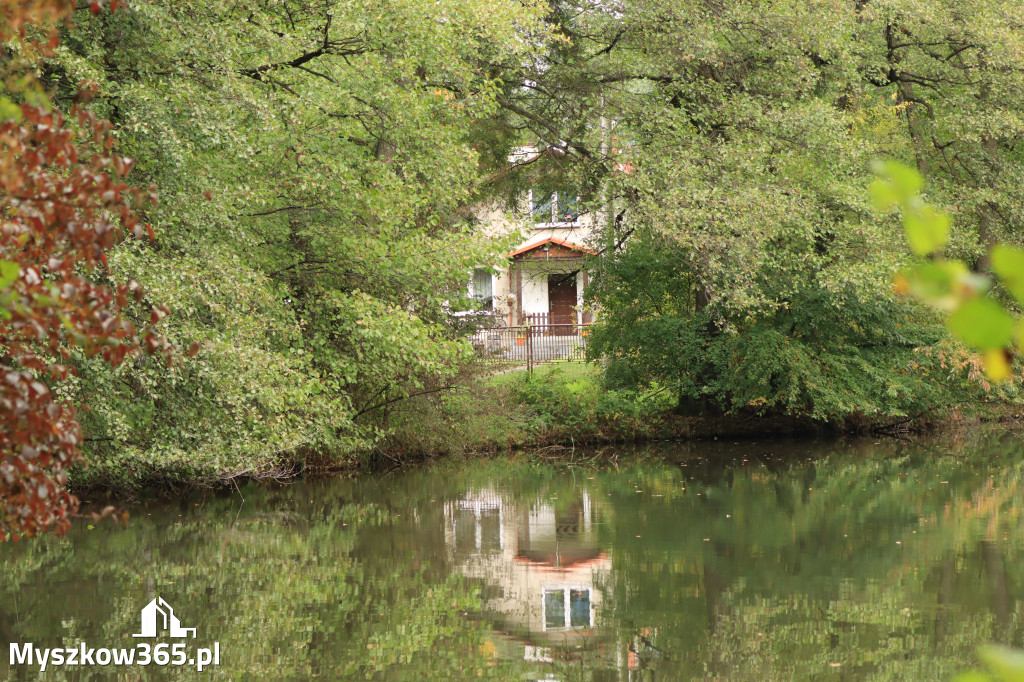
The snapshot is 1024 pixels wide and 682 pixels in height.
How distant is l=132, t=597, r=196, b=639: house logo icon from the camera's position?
890cm

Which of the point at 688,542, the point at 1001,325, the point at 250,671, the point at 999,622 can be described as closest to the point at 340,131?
the point at 688,542

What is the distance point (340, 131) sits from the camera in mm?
15688

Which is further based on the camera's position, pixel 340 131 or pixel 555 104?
pixel 555 104

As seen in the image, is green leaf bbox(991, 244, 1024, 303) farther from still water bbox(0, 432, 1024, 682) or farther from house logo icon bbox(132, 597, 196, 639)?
house logo icon bbox(132, 597, 196, 639)

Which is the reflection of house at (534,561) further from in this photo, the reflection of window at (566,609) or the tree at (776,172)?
the tree at (776,172)

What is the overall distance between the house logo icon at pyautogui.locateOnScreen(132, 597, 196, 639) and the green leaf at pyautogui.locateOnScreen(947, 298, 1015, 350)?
8405 millimetres

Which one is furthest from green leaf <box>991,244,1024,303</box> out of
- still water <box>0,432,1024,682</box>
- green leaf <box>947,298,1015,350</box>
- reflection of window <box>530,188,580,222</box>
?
reflection of window <box>530,188,580,222</box>

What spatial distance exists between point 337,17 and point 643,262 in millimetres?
9763

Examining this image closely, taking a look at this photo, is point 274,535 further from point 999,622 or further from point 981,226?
point 981,226

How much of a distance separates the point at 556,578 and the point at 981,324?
10.0 m

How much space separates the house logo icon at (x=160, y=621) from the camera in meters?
8.90

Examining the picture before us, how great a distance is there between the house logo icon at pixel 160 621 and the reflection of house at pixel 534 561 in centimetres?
262

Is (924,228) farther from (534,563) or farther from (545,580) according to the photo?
(534,563)

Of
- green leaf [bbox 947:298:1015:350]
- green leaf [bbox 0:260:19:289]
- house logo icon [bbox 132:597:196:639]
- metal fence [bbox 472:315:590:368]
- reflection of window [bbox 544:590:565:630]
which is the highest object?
metal fence [bbox 472:315:590:368]
